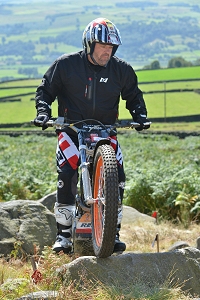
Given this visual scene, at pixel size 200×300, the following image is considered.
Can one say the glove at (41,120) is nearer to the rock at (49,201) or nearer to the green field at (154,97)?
the rock at (49,201)

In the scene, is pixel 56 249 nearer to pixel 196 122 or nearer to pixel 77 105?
pixel 77 105

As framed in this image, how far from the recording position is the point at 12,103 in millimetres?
112812

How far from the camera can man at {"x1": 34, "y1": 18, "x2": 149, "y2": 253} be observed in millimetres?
7102

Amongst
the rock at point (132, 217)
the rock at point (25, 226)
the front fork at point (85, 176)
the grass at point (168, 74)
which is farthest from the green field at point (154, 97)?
the front fork at point (85, 176)

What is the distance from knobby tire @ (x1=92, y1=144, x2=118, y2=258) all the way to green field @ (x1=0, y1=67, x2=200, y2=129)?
82477 mm

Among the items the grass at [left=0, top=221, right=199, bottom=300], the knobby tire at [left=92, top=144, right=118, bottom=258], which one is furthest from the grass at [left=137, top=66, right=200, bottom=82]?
the knobby tire at [left=92, top=144, right=118, bottom=258]

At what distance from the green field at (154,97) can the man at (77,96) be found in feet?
267

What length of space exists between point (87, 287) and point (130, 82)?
8.86 feet

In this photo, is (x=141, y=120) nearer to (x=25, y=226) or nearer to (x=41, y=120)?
(x=41, y=120)

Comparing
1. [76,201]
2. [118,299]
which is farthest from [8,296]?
[76,201]

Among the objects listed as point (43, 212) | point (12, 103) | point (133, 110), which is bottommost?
point (12, 103)

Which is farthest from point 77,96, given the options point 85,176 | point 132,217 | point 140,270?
point 132,217

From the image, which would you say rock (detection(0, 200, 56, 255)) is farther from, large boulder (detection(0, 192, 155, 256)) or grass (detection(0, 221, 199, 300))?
grass (detection(0, 221, 199, 300))

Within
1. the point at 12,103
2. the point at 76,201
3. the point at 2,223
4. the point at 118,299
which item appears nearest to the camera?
the point at 118,299
